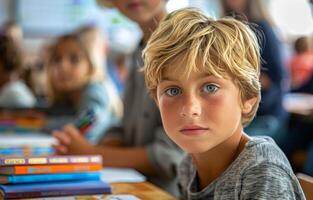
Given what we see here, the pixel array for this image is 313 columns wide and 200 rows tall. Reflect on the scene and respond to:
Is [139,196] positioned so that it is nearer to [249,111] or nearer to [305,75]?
[249,111]

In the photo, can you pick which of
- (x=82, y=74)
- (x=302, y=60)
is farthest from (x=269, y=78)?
(x=302, y=60)

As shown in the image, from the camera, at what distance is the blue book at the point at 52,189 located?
3.69 ft

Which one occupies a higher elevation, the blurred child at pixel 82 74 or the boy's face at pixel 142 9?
the boy's face at pixel 142 9

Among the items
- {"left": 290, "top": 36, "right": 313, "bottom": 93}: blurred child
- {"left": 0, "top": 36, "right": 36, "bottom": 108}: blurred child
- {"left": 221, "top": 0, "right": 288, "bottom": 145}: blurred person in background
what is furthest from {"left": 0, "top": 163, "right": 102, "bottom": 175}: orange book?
{"left": 290, "top": 36, "right": 313, "bottom": 93}: blurred child

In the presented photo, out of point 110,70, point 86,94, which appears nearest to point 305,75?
point 110,70

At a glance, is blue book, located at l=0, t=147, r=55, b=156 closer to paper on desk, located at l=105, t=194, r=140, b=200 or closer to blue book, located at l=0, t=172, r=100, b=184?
blue book, located at l=0, t=172, r=100, b=184

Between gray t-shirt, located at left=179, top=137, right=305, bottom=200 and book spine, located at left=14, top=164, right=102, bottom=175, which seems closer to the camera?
gray t-shirt, located at left=179, top=137, right=305, bottom=200

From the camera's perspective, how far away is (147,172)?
1707mm

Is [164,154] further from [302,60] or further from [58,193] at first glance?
[302,60]

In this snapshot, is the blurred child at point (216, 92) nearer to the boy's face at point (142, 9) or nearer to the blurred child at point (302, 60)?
the boy's face at point (142, 9)

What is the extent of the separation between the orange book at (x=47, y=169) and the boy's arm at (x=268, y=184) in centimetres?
42

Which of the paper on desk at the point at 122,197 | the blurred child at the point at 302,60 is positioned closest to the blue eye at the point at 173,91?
the paper on desk at the point at 122,197

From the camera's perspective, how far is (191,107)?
92cm

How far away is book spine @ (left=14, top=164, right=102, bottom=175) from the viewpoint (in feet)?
3.82
